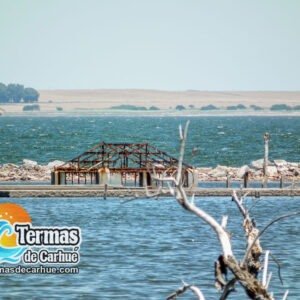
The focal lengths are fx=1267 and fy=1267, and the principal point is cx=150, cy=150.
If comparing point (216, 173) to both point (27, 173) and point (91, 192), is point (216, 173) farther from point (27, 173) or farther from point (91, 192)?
point (91, 192)

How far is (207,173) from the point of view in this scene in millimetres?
86812

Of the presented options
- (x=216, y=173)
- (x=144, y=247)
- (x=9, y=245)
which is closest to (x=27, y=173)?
(x=216, y=173)

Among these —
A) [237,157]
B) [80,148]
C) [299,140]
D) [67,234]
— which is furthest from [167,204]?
[299,140]

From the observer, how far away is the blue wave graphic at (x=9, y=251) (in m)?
37.0

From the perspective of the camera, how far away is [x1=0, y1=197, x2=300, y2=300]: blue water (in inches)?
1421

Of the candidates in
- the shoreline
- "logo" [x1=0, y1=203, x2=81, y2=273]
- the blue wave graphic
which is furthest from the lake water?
the blue wave graphic

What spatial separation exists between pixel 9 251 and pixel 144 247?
31.1 feet

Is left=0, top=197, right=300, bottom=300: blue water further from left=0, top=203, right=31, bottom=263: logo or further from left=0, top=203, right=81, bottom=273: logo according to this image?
left=0, top=203, right=31, bottom=263: logo

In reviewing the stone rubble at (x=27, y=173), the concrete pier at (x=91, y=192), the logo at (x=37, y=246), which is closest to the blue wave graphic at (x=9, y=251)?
the logo at (x=37, y=246)

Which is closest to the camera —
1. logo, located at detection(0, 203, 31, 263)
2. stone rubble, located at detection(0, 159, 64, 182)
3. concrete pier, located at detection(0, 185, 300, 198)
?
logo, located at detection(0, 203, 31, 263)

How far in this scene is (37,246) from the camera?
40156mm

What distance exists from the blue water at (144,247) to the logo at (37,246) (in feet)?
2.19

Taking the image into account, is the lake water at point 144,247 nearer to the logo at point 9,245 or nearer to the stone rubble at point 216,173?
the logo at point 9,245

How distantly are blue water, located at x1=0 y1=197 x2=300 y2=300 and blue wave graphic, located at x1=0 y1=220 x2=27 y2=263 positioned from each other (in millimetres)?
784
